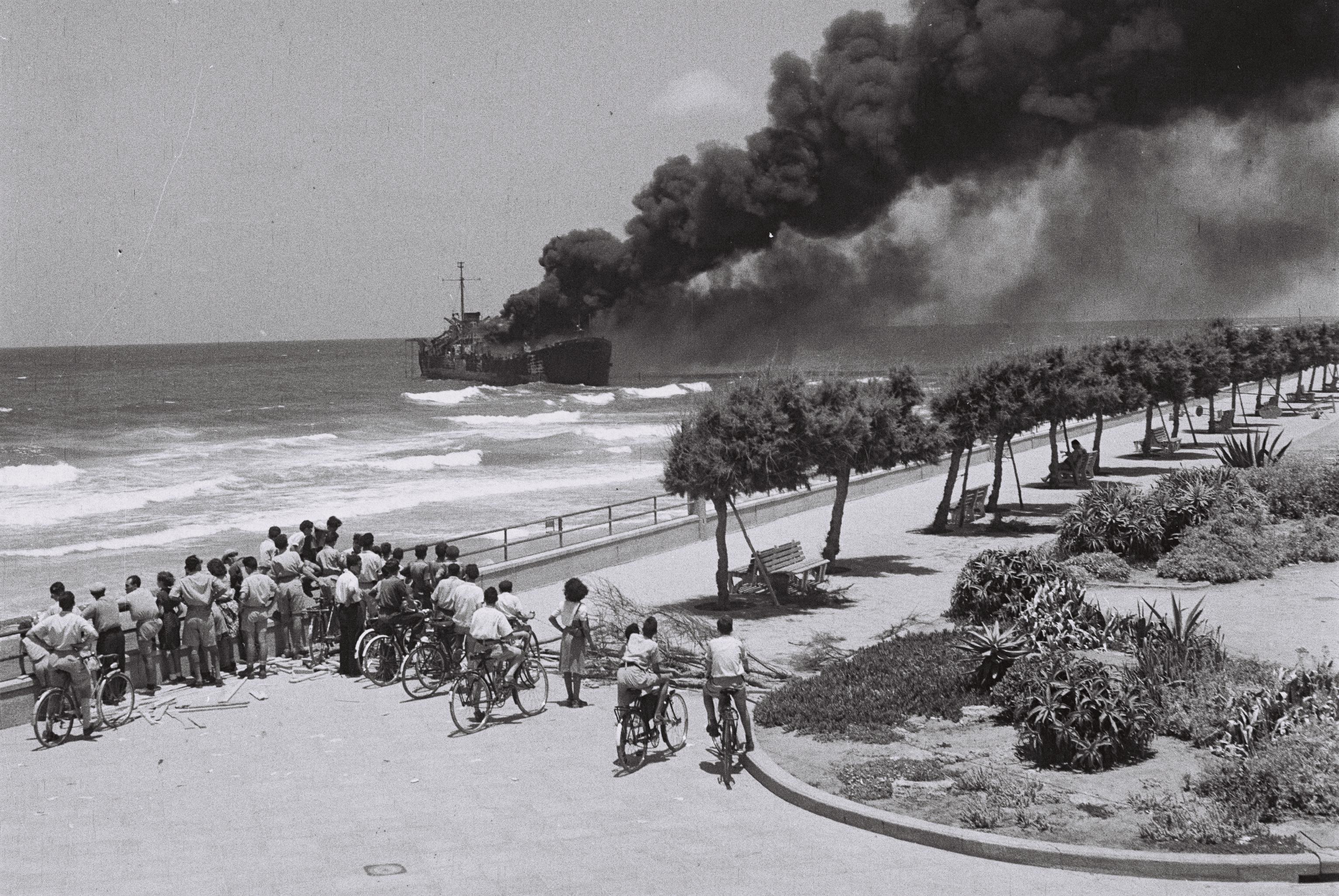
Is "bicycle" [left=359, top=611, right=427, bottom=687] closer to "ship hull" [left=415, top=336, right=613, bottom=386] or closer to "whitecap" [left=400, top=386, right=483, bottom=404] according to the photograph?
"whitecap" [left=400, top=386, right=483, bottom=404]

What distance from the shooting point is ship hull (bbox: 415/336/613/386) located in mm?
113750

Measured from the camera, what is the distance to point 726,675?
968cm

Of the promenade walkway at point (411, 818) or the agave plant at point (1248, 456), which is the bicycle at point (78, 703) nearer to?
the promenade walkway at point (411, 818)

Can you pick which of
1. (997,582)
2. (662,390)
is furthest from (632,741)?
→ (662,390)

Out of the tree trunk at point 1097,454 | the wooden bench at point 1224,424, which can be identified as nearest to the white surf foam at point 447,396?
the wooden bench at point 1224,424

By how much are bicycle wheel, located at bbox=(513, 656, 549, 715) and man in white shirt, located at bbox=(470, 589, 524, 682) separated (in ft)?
0.48

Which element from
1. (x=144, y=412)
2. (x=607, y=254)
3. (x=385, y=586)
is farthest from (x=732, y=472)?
(x=144, y=412)

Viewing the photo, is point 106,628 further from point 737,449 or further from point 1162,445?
point 1162,445

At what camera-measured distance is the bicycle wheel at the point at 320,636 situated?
13.7 metres

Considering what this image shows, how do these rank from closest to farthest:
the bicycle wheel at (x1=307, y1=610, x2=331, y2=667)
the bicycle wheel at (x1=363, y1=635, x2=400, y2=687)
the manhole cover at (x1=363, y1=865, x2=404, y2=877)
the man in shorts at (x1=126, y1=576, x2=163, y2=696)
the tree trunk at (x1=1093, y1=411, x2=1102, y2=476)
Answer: the manhole cover at (x1=363, y1=865, x2=404, y2=877)
the man in shorts at (x1=126, y1=576, x2=163, y2=696)
the bicycle wheel at (x1=363, y1=635, x2=400, y2=687)
the bicycle wheel at (x1=307, y1=610, x2=331, y2=667)
the tree trunk at (x1=1093, y1=411, x2=1102, y2=476)

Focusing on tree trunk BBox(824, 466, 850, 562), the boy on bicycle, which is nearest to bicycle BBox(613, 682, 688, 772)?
the boy on bicycle

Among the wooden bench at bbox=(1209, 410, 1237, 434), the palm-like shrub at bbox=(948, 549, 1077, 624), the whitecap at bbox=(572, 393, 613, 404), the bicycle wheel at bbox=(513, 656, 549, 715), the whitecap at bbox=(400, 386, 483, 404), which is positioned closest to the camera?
the bicycle wheel at bbox=(513, 656, 549, 715)

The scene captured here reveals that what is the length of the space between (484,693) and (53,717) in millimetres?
3664

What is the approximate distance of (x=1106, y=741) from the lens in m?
9.27
